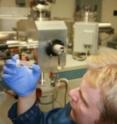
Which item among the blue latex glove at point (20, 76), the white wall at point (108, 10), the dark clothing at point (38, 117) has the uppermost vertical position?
the white wall at point (108, 10)

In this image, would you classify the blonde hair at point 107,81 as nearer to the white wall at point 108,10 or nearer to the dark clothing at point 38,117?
the dark clothing at point 38,117

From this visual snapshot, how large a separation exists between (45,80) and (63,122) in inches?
8.9

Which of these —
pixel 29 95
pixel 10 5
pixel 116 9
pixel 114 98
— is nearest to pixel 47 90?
pixel 29 95

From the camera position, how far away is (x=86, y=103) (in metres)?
0.97

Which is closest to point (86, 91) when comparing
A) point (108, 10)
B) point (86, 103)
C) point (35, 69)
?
point (86, 103)

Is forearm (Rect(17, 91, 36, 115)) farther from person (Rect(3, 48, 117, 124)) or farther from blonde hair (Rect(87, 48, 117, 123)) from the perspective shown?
blonde hair (Rect(87, 48, 117, 123))

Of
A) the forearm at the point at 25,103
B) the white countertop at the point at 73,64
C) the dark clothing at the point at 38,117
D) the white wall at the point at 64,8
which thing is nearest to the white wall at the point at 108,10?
the white wall at the point at 64,8

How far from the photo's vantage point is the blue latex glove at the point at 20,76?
3.26ft

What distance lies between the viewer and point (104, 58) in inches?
41.7

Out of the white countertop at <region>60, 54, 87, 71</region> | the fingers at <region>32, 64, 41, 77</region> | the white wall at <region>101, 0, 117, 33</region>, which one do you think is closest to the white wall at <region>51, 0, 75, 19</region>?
the white wall at <region>101, 0, 117, 33</region>

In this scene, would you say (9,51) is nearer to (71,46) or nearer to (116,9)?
(71,46)

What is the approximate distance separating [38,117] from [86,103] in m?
0.34

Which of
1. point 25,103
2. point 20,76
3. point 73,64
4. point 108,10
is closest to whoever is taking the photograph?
point 20,76

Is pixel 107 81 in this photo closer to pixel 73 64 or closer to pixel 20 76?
pixel 20 76
